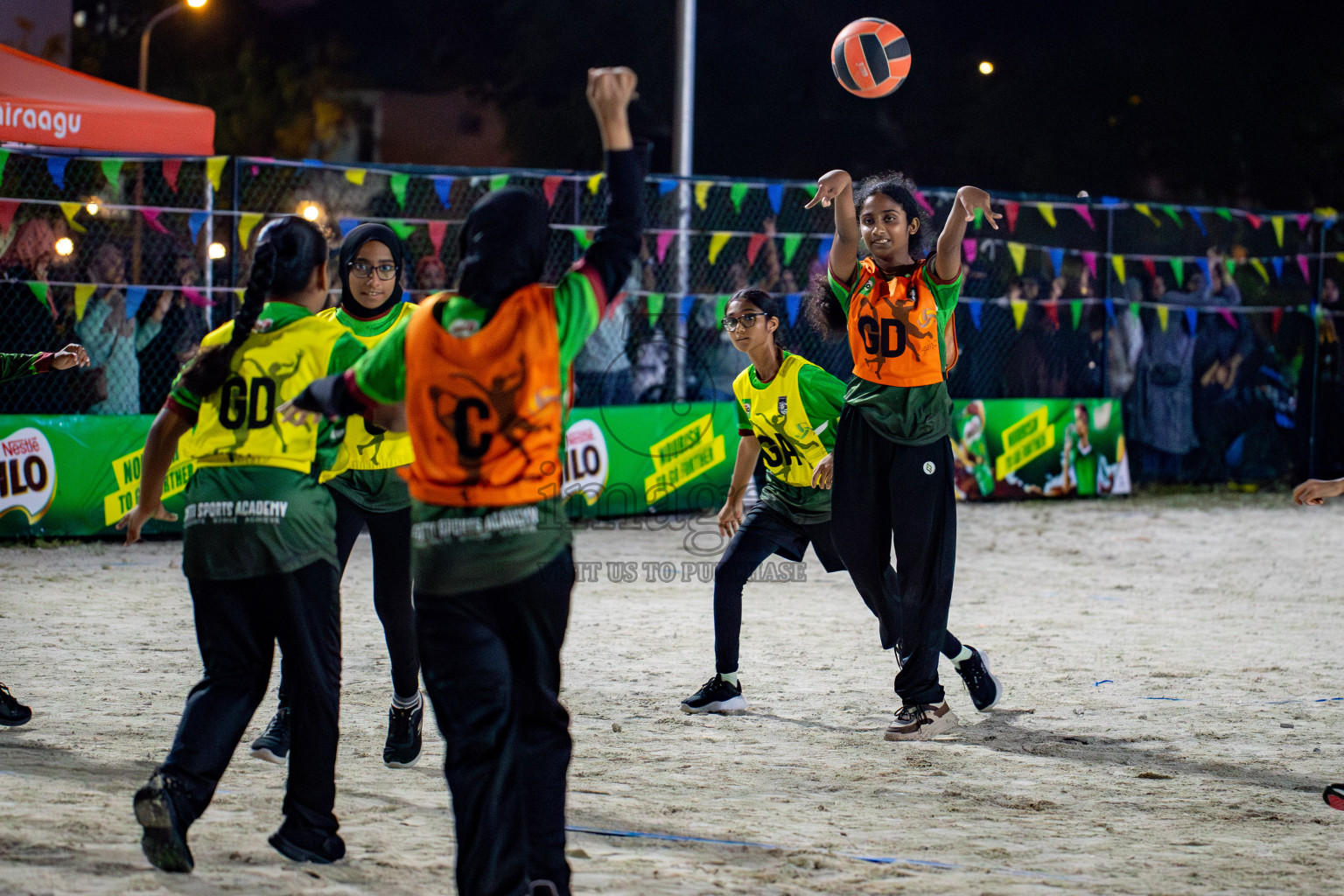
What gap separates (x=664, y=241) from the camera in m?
12.6

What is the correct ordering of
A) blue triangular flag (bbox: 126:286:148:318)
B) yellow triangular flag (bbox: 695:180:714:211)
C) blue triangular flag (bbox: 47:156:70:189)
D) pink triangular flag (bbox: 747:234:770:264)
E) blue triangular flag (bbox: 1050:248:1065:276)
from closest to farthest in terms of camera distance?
1. blue triangular flag (bbox: 47:156:70:189)
2. blue triangular flag (bbox: 126:286:148:318)
3. yellow triangular flag (bbox: 695:180:714:211)
4. pink triangular flag (bbox: 747:234:770:264)
5. blue triangular flag (bbox: 1050:248:1065:276)

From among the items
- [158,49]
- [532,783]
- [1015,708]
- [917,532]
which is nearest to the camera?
[532,783]

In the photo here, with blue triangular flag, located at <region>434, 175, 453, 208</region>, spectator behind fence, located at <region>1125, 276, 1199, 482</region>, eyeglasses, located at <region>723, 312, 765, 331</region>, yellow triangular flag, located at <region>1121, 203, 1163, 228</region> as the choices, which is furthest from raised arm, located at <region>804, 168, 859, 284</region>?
spectator behind fence, located at <region>1125, 276, 1199, 482</region>

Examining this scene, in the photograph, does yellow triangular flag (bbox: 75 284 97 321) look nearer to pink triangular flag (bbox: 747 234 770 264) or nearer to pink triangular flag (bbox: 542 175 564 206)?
pink triangular flag (bbox: 542 175 564 206)

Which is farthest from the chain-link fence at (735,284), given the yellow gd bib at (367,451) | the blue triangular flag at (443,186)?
the yellow gd bib at (367,451)

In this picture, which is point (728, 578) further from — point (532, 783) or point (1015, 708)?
point (532, 783)

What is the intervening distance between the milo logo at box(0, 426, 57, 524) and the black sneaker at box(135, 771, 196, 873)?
726 cm

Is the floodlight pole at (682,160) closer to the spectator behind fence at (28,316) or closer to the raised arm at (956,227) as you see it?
the spectator behind fence at (28,316)

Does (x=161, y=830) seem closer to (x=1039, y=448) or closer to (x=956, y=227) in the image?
(x=956, y=227)

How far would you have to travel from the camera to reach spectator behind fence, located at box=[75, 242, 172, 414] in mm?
10828

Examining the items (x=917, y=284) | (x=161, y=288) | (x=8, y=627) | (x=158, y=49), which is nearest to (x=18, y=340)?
(x=161, y=288)

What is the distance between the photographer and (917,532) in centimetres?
561

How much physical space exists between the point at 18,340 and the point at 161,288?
1109 mm

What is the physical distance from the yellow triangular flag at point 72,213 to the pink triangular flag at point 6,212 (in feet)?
1.16
